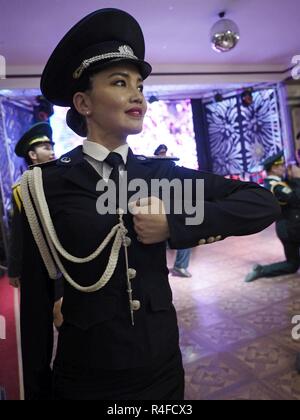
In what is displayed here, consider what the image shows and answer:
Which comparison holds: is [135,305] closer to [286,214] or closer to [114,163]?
[114,163]

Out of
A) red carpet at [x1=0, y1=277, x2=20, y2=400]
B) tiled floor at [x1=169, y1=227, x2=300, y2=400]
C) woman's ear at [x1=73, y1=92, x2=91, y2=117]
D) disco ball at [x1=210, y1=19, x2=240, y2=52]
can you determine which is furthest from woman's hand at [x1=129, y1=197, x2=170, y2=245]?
disco ball at [x1=210, y1=19, x2=240, y2=52]

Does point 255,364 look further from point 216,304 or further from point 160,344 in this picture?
point 160,344

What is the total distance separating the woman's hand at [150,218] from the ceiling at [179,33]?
2850mm

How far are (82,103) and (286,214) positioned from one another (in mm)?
3047

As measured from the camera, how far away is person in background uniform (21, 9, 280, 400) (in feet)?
2.60

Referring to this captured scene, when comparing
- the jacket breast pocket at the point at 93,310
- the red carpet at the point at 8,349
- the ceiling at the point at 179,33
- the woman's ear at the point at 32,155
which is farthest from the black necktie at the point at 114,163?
the ceiling at the point at 179,33

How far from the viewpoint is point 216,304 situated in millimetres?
3010

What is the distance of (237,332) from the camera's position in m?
2.46

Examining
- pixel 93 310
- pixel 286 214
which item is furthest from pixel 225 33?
pixel 93 310

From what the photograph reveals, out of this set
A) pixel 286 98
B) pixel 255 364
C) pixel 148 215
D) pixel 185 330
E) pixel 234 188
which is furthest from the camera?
pixel 286 98
